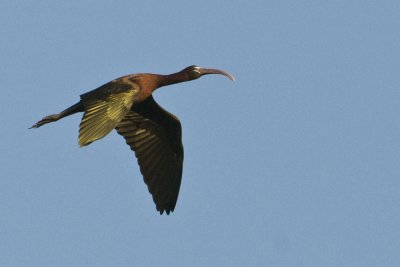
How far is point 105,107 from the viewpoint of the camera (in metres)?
19.5

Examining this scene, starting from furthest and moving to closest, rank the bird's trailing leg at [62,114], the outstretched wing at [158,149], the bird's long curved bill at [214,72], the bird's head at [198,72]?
the outstretched wing at [158,149]
the bird's long curved bill at [214,72]
the bird's head at [198,72]
the bird's trailing leg at [62,114]

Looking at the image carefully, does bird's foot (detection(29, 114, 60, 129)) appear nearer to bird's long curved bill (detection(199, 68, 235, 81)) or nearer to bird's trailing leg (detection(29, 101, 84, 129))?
bird's trailing leg (detection(29, 101, 84, 129))

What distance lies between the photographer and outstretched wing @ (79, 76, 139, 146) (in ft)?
61.1

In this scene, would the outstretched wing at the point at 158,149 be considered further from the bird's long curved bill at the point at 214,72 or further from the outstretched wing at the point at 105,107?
the outstretched wing at the point at 105,107

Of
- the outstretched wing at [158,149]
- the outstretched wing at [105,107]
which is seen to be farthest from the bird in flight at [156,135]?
the outstretched wing at [105,107]

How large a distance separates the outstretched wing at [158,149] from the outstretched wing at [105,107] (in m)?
2.45

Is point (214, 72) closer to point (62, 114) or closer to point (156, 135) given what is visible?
point (156, 135)

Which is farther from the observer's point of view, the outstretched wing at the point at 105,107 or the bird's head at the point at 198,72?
the bird's head at the point at 198,72

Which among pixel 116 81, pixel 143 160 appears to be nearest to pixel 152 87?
pixel 116 81

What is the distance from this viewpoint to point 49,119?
22234 mm

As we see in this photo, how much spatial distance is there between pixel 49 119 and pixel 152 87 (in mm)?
2158

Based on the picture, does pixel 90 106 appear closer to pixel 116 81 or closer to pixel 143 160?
pixel 116 81

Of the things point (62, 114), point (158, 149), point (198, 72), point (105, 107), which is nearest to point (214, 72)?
point (198, 72)

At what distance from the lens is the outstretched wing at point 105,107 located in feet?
61.1
